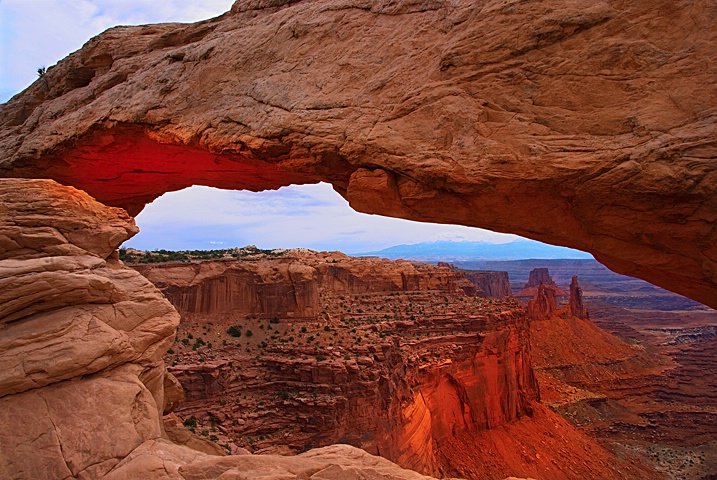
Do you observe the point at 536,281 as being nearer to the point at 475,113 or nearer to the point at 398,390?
the point at 398,390

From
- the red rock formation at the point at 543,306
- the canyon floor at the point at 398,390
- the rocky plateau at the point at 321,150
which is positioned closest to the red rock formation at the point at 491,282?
the red rock formation at the point at 543,306

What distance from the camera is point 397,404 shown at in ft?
68.6

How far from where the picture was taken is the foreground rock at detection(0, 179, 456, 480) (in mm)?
4410

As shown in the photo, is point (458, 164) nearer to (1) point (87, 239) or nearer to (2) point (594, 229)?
(2) point (594, 229)

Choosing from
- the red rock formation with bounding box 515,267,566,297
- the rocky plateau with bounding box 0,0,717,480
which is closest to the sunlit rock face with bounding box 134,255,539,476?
the rocky plateau with bounding box 0,0,717,480

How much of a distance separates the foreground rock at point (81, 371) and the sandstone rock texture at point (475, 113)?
8.80 ft

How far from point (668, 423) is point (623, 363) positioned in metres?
12.7

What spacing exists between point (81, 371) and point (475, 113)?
5.46m

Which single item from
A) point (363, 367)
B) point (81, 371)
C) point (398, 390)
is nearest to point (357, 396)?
point (363, 367)

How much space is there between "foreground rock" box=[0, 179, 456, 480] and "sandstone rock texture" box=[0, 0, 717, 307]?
8.80 feet

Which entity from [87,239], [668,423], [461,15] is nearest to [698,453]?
[668,423]

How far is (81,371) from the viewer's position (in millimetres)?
5004

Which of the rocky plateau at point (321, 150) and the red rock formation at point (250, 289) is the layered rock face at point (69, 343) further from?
the red rock formation at point (250, 289)

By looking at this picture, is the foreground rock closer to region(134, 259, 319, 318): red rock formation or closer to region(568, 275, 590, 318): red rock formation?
region(134, 259, 319, 318): red rock formation
